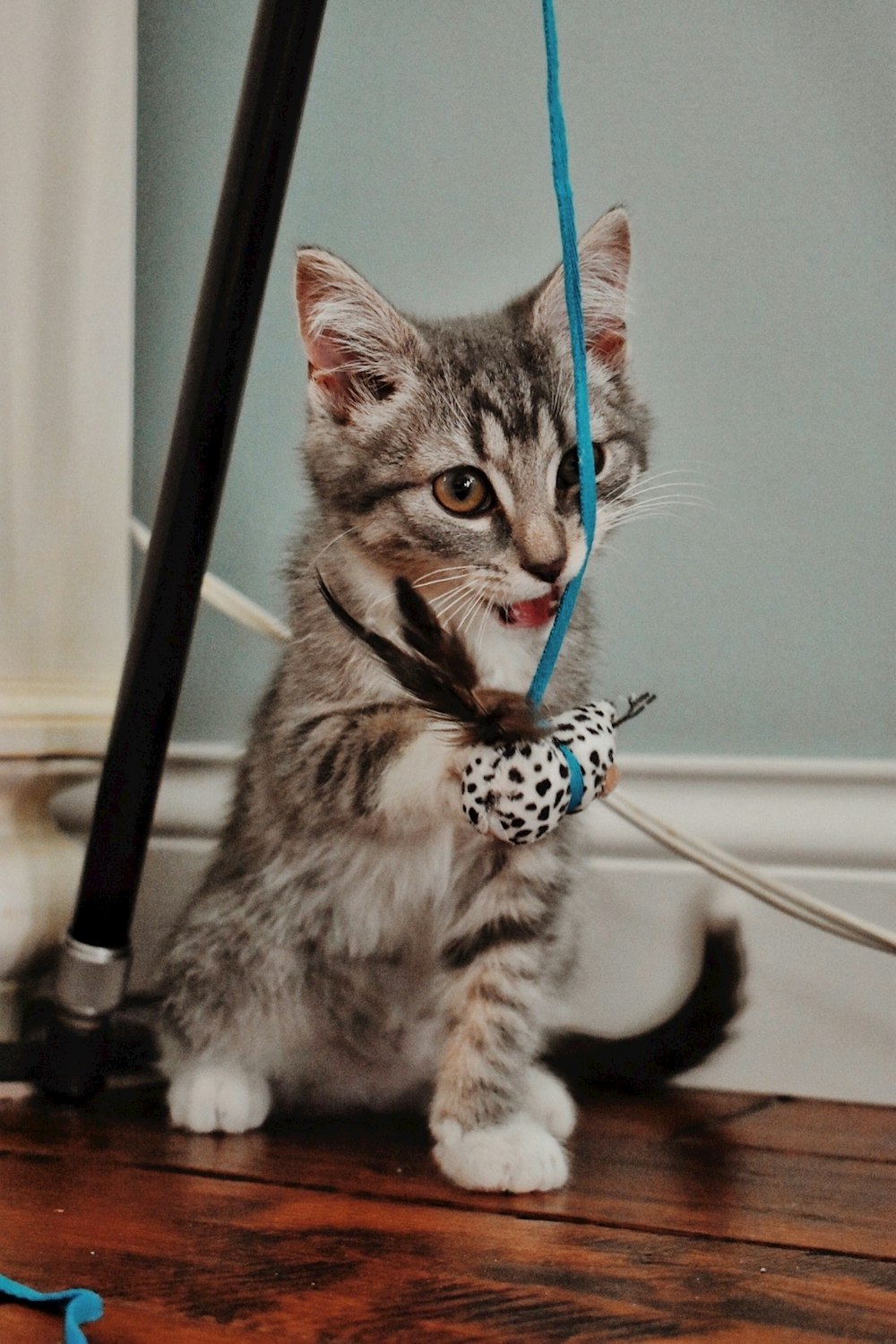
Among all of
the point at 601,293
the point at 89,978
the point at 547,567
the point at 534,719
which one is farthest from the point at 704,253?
the point at 89,978

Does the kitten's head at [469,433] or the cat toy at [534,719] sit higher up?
the kitten's head at [469,433]

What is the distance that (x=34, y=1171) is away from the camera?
32.9 inches

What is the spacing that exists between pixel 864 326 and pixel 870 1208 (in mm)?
779

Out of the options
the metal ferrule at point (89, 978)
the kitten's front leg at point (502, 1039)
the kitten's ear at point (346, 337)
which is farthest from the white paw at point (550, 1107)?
the kitten's ear at point (346, 337)

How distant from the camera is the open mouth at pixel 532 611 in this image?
2.85ft

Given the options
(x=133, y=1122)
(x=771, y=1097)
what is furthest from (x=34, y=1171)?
(x=771, y=1097)

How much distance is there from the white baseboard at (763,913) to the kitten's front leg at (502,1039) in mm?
191

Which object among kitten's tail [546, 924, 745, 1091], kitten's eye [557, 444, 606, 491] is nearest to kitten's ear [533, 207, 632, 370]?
kitten's eye [557, 444, 606, 491]

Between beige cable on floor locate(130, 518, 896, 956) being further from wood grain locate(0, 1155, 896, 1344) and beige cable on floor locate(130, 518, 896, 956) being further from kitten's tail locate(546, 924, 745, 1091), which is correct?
wood grain locate(0, 1155, 896, 1344)

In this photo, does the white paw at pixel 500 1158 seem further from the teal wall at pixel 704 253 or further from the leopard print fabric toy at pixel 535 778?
the teal wall at pixel 704 253

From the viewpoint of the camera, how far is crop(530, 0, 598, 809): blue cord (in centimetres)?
68

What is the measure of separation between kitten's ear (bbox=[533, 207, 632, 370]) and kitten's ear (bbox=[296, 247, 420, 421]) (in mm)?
121

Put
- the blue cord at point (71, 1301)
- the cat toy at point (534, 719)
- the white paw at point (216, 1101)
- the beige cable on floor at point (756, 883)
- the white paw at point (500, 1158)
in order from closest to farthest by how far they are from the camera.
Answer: the blue cord at point (71, 1301), the cat toy at point (534, 719), the white paw at point (500, 1158), the white paw at point (216, 1101), the beige cable on floor at point (756, 883)

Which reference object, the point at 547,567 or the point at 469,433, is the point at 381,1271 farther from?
the point at 469,433
